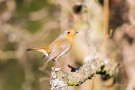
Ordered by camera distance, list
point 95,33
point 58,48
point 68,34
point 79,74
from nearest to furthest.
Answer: point 79,74
point 58,48
point 68,34
point 95,33

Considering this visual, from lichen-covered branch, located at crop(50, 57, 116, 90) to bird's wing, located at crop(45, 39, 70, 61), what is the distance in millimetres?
224

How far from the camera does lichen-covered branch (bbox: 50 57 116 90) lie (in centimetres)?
204

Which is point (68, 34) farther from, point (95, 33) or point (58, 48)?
point (95, 33)

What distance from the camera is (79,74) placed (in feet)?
7.59

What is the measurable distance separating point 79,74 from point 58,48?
0.49 metres

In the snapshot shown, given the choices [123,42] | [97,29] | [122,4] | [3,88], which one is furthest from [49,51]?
[3,88]

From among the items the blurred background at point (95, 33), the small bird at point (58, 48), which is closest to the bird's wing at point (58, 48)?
the small bird at point (58, 48)

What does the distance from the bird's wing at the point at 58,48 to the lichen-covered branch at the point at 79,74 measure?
0.74 ft

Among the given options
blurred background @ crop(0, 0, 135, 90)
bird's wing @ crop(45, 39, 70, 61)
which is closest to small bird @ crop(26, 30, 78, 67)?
bird's wing @ crop(45, 39, 70, 61)

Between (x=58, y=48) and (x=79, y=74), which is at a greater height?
(x=58, y=48)

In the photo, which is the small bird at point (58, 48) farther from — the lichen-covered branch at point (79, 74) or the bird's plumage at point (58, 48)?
the lichen-covered branch at point (79, 74)

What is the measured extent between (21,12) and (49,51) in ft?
15.7

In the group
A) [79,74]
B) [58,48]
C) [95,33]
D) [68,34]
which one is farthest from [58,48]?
[95,33]

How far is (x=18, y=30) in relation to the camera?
4863mm
